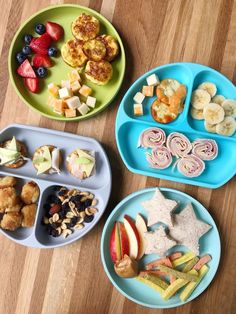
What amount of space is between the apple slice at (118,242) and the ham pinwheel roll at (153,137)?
355 mm

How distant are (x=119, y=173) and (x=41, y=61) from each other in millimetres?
579

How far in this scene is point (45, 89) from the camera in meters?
1.76

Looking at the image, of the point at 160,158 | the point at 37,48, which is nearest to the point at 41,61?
the point at 37,48

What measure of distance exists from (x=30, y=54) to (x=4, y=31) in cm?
18

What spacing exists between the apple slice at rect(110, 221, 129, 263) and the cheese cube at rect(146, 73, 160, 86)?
0.59m

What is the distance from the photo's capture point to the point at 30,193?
1.72m

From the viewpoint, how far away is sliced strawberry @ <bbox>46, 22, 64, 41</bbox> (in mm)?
1715

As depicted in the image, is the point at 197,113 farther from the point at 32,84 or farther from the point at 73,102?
the point at 32,84

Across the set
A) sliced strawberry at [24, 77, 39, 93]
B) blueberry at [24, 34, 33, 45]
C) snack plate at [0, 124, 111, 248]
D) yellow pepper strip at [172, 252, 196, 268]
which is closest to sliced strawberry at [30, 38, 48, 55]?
blueberry at [24, 34, 33, 45]

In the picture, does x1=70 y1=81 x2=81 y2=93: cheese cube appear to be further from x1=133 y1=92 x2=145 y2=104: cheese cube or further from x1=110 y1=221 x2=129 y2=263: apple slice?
x1=110 y1=221 x2=129 y2=263: apple slice

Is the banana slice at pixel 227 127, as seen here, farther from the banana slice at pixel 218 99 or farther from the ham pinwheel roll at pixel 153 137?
the ham pinwheel roll at pixel 153 137

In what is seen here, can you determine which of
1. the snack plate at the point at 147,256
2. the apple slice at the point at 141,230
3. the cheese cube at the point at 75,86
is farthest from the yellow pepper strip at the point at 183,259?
the cheese cube at the point at 75,86

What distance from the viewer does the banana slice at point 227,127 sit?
5.33 feet

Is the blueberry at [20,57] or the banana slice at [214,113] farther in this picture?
the blueberry at [20,57]
